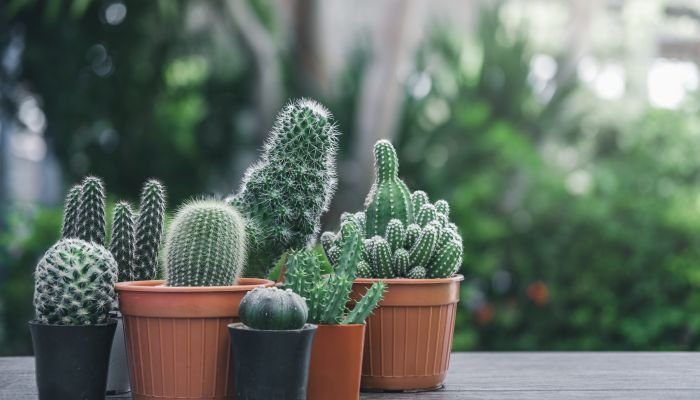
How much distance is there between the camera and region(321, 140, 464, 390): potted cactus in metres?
1.42

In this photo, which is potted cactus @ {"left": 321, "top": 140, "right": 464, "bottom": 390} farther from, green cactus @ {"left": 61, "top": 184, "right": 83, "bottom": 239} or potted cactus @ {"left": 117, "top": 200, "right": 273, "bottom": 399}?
green cactus @ {"left": 61, "top": 184, "right": 83, "bottom": 239}

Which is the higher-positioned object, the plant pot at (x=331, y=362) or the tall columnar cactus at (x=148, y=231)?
the tall columnar cactus at (x=148, y=231)

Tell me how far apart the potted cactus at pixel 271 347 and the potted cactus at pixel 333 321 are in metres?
0.11

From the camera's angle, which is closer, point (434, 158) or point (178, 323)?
point (178, 323)

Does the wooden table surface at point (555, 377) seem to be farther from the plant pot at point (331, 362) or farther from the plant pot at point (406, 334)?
the plant pot at point (331, 362)

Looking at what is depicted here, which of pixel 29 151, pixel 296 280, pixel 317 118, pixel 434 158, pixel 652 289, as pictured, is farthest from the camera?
pixel 29 151

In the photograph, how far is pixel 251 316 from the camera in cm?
117

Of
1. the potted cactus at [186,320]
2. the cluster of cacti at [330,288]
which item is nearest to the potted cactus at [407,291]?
the cluster of cacti at [330,288]

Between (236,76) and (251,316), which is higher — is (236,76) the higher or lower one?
the higher one

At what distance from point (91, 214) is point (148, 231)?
0.32ft

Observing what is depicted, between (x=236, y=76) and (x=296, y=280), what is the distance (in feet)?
14.7

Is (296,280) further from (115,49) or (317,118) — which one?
(115,49)

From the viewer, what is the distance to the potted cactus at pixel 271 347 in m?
1.16

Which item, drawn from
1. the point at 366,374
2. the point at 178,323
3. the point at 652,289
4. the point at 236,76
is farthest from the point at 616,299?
the point at 178,323
